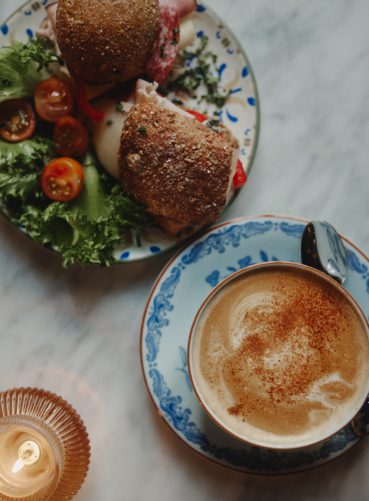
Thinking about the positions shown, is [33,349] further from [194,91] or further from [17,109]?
[194,91]

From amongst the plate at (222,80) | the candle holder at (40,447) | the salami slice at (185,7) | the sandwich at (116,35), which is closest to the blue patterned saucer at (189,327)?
the plate at (222,80)

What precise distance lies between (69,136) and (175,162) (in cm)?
38

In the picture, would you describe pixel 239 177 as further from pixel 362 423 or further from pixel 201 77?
pixel 362 423

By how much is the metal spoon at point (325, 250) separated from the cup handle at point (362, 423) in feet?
1.33

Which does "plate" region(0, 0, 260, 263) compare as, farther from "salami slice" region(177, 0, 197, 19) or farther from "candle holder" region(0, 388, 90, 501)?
"candle holder" region(0, 388, 90, 501)

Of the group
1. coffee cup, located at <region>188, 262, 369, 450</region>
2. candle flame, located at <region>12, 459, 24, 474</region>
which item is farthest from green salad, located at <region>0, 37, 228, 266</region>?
candle flame, located at <region>12, 459, 24, 474</region>

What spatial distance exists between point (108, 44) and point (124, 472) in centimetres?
140

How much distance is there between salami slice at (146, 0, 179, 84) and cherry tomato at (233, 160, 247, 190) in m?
0.39

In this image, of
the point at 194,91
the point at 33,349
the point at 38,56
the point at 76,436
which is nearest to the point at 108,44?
the point at 38,56

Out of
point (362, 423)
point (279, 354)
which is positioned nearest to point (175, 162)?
point (279, 354)

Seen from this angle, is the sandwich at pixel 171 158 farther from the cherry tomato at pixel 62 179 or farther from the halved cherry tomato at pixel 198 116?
the cherry tomato at pixel 62 179

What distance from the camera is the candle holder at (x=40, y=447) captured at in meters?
1.90

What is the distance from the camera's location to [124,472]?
206cm

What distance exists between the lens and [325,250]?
186cm
